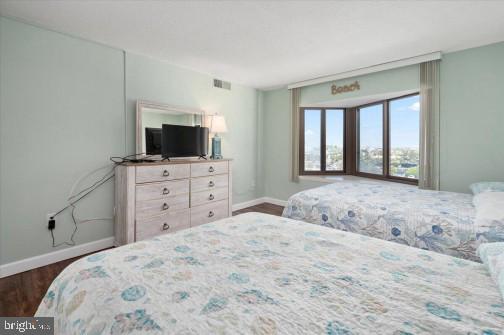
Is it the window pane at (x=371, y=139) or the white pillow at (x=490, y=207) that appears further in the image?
the window pane at (x=371, y=139)

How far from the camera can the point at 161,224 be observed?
9.67ft

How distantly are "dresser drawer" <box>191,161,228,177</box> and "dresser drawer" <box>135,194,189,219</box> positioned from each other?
34cm

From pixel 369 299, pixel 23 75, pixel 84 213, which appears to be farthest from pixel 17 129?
pixel 369 299

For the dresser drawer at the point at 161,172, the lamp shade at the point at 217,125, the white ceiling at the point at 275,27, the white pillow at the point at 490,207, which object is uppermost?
the white ceiling at the point at 275,27

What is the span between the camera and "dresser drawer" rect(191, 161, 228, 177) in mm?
3307

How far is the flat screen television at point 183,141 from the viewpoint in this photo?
3.26 m

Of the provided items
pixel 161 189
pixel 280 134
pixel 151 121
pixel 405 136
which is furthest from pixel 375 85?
pixel 161 189

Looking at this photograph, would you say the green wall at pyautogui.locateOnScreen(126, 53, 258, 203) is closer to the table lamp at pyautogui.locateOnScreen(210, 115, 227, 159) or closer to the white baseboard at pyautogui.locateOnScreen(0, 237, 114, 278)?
the table lamp at pyautogui.locateOnScreen(210, 115, 227, 159)

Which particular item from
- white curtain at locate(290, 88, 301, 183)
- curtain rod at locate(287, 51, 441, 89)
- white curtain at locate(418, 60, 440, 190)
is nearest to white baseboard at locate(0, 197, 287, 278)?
white curtain at locate(290, 88, 301, 183)

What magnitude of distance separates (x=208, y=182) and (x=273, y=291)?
8.76 feet

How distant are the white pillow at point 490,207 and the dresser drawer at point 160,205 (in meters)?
2.80

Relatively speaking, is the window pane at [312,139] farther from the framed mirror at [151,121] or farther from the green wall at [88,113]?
the framed mirror at [151,121]

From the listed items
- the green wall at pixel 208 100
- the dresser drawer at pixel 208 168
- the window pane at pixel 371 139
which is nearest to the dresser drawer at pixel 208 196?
the dresser drawer at pixel 208 168

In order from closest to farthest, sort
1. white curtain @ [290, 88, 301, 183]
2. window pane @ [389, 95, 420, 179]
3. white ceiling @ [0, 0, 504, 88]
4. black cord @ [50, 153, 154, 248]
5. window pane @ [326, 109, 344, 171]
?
white ceiling @ [0, 0, 504, 88] → black cord @ [50, 153, 154, 248] → window pane @ [389, 95, 420, 179] → white curtain @ [290, 88, 301, 183] → window pane @ [326, 109, 344, 171]
